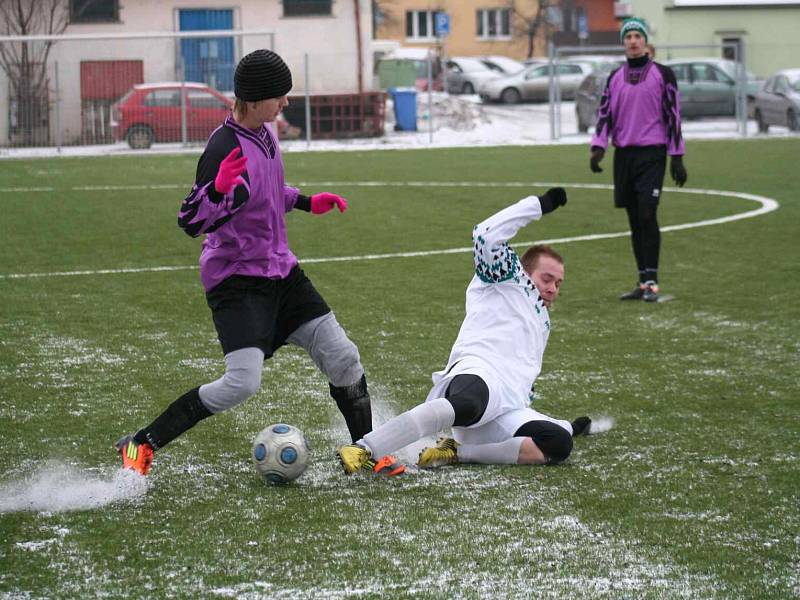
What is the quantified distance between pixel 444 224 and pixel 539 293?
8944 mm

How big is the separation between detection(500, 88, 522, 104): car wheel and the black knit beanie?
44.0m

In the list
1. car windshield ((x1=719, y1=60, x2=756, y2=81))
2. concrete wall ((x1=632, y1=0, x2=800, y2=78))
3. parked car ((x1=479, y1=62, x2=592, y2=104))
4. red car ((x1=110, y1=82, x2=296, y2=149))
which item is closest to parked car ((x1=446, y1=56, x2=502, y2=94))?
parked car ((x1=479, y1=62, x2=592, y2=104))

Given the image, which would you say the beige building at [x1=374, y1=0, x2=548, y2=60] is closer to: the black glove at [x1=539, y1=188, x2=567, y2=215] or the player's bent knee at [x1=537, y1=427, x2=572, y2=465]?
the black glove at [x1=539, y1=188, x2=567, y2=215]

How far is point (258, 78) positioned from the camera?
18.6ft

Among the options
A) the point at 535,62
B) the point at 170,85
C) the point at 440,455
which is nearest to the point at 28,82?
the point at 170,85

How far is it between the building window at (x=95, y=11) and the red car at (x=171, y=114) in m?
7.06

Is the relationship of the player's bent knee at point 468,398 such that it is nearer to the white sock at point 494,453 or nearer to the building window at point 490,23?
the white sock at point 494,453

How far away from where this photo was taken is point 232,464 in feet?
19.9

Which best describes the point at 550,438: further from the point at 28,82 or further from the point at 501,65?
the point at 501,65

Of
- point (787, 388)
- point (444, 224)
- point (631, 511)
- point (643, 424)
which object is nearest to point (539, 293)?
point (643, 424)

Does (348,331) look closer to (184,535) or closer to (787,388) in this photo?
(787,388)

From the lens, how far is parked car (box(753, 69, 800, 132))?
31547 millimetres

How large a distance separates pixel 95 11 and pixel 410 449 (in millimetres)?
32707

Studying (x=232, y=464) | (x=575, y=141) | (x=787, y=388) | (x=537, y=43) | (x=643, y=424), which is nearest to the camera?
(x=232, y=464)
